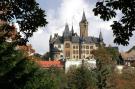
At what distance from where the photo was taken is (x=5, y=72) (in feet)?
100

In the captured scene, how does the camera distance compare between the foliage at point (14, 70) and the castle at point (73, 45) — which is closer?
the foliage at point (14, 70)

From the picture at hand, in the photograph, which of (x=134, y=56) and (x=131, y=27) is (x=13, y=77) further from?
(x=134, y=56)

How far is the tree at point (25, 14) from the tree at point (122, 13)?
3.09 feet

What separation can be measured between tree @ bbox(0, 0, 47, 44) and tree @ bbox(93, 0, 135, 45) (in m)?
0.94

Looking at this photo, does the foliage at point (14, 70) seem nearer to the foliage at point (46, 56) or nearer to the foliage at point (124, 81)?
the foliage at point (124, 81)

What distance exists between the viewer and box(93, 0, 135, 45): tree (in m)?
8.95

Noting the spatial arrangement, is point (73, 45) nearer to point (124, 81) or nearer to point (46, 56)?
point (46, 56)

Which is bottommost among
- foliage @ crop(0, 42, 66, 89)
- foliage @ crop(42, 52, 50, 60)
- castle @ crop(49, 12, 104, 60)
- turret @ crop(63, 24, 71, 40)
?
foliage @ crop(0, 42, 66, 89)

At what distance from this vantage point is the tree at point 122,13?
29.4 feet

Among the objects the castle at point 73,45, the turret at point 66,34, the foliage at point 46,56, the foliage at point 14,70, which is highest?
the turret at point 66,34

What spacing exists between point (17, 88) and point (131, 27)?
20.7 meters

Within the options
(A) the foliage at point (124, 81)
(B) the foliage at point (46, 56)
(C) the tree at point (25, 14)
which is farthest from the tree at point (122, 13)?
(B) the foliage at point (46, 56)

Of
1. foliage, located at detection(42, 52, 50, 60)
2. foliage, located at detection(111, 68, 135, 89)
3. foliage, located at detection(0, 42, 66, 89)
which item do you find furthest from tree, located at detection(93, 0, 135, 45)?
foliage, located at detection(42, 52, 50, 60)

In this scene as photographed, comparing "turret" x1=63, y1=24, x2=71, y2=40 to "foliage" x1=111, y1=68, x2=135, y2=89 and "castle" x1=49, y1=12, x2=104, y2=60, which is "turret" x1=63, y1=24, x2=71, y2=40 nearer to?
"castle" x1=49, y1=12, x2=104, y2=60
